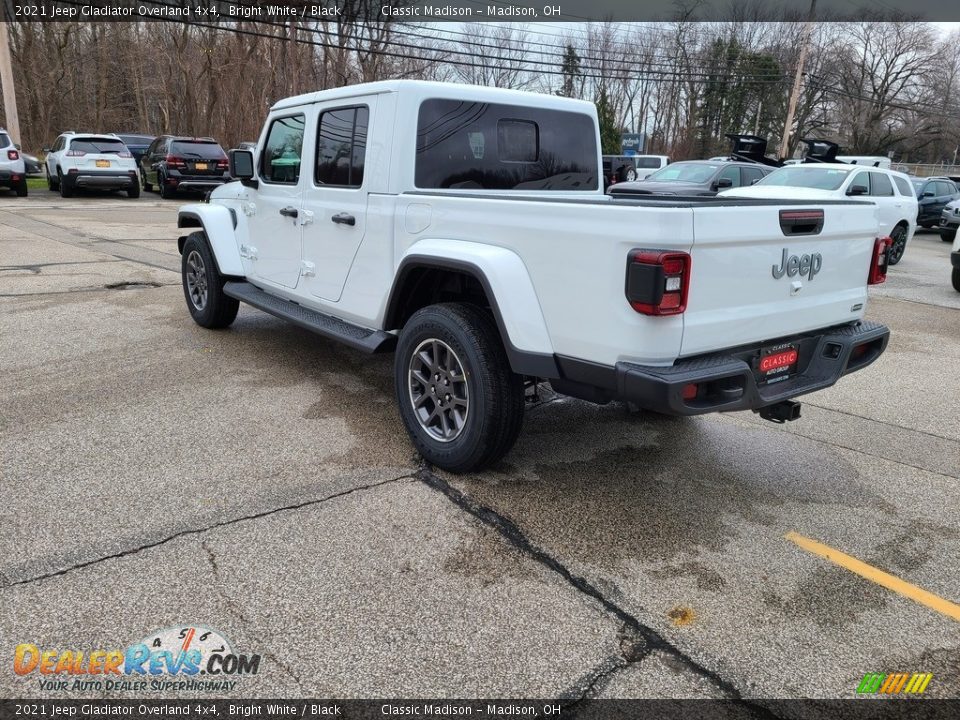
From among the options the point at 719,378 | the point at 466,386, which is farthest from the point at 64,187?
the point at 719,378

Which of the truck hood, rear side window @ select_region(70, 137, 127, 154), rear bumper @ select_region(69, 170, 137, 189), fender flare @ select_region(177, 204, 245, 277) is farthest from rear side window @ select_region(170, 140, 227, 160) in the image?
fender flare @ select_region(177, 204, 245, 277)

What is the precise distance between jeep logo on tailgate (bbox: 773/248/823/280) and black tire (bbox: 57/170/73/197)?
21051 mm

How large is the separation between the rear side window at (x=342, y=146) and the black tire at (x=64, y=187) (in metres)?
18.3

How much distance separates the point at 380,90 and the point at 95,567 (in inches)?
115

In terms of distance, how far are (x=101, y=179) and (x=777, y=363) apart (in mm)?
20593

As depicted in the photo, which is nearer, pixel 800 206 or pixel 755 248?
pixel 755 248

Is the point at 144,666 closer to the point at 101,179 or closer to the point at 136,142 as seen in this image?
the point at 101,179

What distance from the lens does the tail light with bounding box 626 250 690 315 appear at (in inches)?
110

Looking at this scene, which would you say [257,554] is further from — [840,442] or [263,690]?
[840,442]

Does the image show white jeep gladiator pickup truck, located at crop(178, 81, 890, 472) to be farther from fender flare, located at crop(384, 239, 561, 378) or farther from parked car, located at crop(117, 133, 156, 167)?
parked car, located at crop(117, 133, 156, 167)

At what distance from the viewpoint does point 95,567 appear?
284 cm

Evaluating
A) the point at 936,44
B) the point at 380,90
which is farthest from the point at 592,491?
the point at 936,44

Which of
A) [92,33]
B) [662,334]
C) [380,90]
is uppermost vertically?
[92,33]

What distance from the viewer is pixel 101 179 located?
19.5 meters
